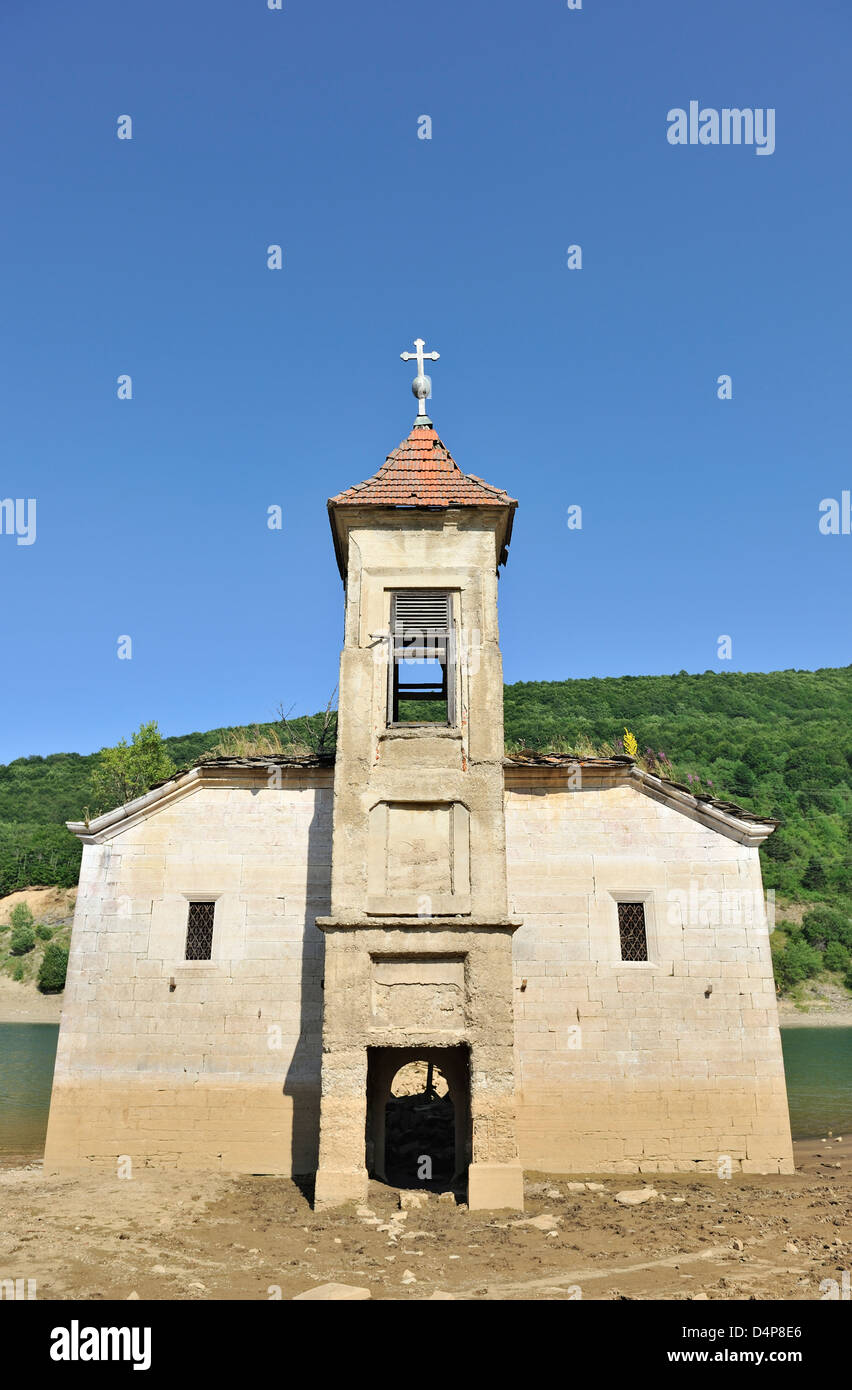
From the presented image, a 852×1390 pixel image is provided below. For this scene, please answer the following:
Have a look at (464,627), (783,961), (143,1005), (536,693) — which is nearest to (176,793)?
(143,1005)

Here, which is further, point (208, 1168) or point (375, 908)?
point (208, 1168)

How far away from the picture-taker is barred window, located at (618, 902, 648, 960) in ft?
44.9

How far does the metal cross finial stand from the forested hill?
39.8 meters

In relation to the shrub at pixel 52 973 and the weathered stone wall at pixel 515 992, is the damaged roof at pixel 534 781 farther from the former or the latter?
the shrub at pixel 52 973

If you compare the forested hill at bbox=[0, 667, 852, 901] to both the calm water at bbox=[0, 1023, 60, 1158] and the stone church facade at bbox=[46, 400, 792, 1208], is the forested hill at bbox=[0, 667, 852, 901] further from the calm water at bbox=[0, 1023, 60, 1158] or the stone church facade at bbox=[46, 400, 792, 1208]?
the stone church facade at bbox=[46, 400, 792, 1208]

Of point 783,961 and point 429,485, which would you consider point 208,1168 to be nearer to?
point 429,485

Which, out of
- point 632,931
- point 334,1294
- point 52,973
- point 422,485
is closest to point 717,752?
point 52,973

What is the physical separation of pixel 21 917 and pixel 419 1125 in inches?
1941

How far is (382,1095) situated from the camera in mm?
12352

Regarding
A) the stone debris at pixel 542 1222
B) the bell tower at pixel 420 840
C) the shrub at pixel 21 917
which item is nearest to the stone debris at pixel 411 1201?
the bell tower at pixel 420 840

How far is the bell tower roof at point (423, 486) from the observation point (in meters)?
13.1

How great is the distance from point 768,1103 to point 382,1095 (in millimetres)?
6151

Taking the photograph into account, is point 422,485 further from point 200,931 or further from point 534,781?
point 200,931

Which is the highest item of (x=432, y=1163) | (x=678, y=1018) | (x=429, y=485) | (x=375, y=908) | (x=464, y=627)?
(x=429, y=485)
